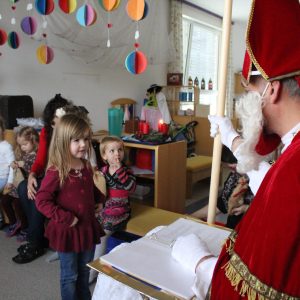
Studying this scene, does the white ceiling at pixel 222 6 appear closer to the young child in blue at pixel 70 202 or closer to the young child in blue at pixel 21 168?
the young child in blue at pixel 21 168

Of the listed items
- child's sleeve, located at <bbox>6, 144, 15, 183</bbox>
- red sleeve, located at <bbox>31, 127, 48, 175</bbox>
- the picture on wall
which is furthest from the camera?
the picture on wall

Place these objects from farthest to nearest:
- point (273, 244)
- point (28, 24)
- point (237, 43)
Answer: point (237, 43) < point (28, 24) < point (273, 244)

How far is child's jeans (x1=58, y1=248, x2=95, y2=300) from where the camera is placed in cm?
161

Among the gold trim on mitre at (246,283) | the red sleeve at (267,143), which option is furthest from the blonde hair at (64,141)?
the gold trim on mitre at (246,283)

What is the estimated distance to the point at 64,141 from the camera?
1.63 meters

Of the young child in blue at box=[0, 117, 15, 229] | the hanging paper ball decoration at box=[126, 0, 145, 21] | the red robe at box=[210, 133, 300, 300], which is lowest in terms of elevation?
the young child in blue at box=[0, 117, 15, 229]

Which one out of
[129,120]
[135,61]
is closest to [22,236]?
[135,61]

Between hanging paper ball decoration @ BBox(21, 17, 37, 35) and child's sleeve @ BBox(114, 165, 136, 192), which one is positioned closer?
child's sleeve @ BBox(114, 165, 136, 192)

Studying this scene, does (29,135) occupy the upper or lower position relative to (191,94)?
lower

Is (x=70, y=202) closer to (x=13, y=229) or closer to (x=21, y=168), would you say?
(x=21, y=168)

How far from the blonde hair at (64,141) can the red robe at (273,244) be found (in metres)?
1.12

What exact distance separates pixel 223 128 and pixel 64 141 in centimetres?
89

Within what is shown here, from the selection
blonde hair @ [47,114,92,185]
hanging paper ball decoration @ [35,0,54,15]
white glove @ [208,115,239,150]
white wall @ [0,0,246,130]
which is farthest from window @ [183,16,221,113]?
white glove @ [208,115,239,150]

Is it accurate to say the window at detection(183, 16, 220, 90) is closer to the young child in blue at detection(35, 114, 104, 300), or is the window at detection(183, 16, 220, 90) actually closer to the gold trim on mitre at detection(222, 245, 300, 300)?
the young child in blue at detection(35, 114, 104, 300)
